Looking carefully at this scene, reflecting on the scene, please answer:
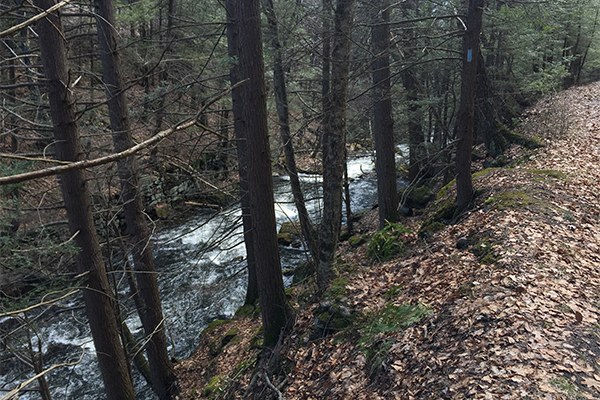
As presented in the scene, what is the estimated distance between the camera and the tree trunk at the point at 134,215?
641 centimetres

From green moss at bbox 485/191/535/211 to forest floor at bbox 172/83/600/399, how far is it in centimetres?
3

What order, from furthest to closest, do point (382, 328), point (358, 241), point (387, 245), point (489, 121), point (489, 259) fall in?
point (489, 121)
point (358, 241)
point (387, 245)
point (489, 259)
point (382, 328)

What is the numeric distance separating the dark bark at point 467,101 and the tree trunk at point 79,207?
6625 mm

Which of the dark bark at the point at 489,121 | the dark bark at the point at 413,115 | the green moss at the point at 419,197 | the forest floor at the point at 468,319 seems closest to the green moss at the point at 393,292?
the forest floor at the point at 468,319

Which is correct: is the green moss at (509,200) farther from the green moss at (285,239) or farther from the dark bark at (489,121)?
the green moss at (285,239)

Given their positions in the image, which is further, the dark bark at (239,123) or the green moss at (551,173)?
the green moss at (551,173)

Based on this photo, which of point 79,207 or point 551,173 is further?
point 551,173

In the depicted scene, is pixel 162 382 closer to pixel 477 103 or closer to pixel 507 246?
pixel 507 246

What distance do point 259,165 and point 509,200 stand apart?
4.84 meters

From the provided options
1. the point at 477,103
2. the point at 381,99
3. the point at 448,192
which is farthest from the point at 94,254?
the point at 477,103

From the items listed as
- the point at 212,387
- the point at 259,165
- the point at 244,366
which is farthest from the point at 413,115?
the point at 212,387

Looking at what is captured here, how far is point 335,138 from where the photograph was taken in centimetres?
619

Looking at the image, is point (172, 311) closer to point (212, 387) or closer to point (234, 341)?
point (234, 341)

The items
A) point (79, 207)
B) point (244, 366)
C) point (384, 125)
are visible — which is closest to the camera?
point (79, 207)
